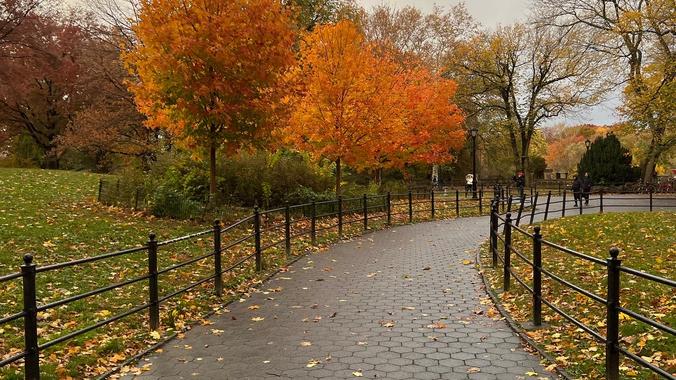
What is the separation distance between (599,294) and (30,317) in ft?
24.1

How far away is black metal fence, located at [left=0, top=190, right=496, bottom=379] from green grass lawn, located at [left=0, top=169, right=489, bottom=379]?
0.12 m

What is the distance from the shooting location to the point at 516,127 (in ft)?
149

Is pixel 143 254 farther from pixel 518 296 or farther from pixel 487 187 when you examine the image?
pixel 487 187

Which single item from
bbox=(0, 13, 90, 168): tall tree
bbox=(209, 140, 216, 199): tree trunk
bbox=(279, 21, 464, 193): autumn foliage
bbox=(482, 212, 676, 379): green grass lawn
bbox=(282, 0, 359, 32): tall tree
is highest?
bbox=(282, 0, 359, 32): tall tree

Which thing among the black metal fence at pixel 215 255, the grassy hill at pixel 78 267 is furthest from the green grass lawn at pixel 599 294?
the grassy hill at pixel 78 267

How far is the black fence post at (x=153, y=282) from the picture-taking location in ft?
20.6

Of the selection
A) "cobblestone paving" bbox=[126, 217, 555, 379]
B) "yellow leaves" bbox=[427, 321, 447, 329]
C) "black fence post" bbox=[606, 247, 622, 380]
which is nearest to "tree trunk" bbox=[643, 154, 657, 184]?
"cobblestone paving" bbox=[126, 217, 555, 379]

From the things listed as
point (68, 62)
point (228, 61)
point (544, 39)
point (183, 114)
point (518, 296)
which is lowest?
point (518, 296)

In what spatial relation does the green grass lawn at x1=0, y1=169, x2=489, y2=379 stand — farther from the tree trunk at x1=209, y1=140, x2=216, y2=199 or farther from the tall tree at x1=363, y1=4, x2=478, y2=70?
the tall tree at x1=363, y1=4, x2=478, y2=70

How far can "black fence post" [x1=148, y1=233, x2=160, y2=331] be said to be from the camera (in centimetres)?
628

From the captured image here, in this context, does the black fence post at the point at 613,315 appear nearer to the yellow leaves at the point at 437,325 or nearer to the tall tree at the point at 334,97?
the yellow leaves at the point at 437,325

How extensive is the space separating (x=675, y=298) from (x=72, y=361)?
7.62m

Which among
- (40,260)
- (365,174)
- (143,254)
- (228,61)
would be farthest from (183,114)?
(365,174)

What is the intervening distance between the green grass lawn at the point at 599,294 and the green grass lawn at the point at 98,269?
14.9ft
